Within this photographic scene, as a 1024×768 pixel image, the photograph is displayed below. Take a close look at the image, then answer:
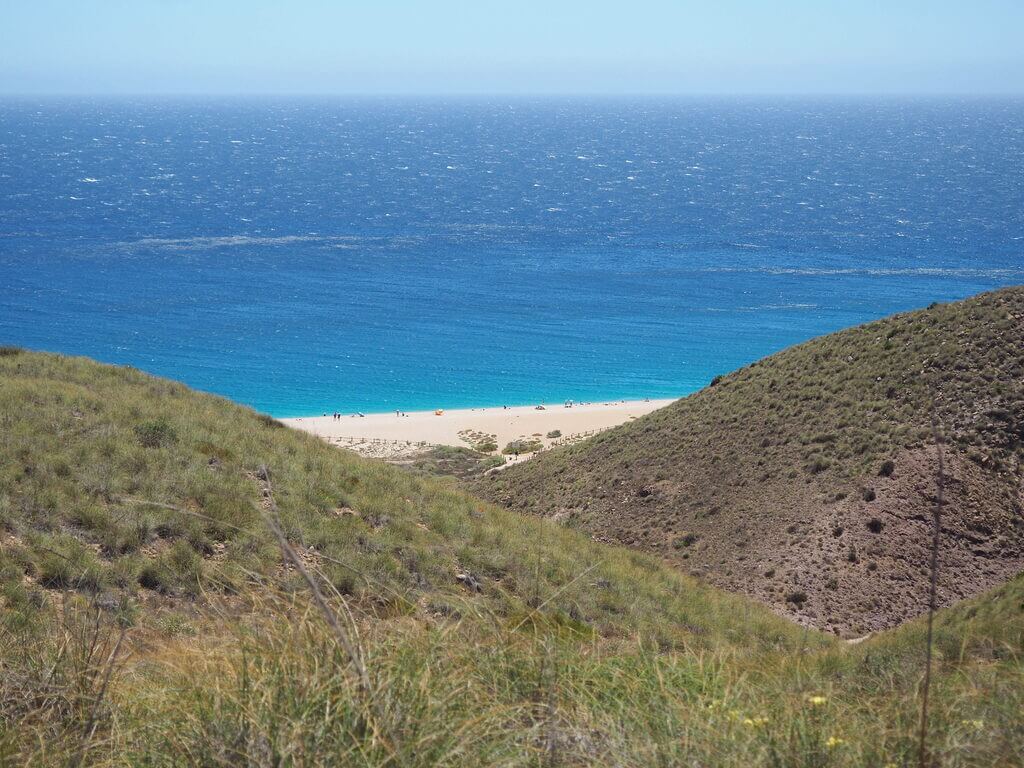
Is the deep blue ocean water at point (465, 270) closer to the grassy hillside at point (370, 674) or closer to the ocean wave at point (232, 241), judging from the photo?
the ocean wave at point (232, 241)

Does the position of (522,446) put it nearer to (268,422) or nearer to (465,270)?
(268,422)

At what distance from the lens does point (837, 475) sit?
22.0m

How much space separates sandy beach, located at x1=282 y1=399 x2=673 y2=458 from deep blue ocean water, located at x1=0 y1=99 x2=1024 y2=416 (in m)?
4.47

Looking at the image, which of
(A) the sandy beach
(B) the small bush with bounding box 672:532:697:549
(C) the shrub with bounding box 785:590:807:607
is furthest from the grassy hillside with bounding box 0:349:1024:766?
(A) the sandy beach

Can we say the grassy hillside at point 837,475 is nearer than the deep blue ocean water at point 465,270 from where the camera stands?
Yes

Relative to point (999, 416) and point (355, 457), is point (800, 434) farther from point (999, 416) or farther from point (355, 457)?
point (355, 457)

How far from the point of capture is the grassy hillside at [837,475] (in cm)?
1916

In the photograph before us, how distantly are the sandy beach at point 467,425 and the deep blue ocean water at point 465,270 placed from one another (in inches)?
176

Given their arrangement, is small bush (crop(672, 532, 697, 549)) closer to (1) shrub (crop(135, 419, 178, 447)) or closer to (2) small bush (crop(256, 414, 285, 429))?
(2) small bush (crop(256, 414, 285, 429))

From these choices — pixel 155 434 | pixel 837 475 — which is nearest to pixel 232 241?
pixel 837 475

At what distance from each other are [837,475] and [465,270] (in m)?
61.8

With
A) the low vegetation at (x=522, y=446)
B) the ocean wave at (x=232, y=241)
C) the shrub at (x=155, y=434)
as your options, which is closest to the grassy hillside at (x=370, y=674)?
the shrub at (x=155, y=434)

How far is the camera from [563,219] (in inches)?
4183

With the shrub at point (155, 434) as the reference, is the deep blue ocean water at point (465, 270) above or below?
below
